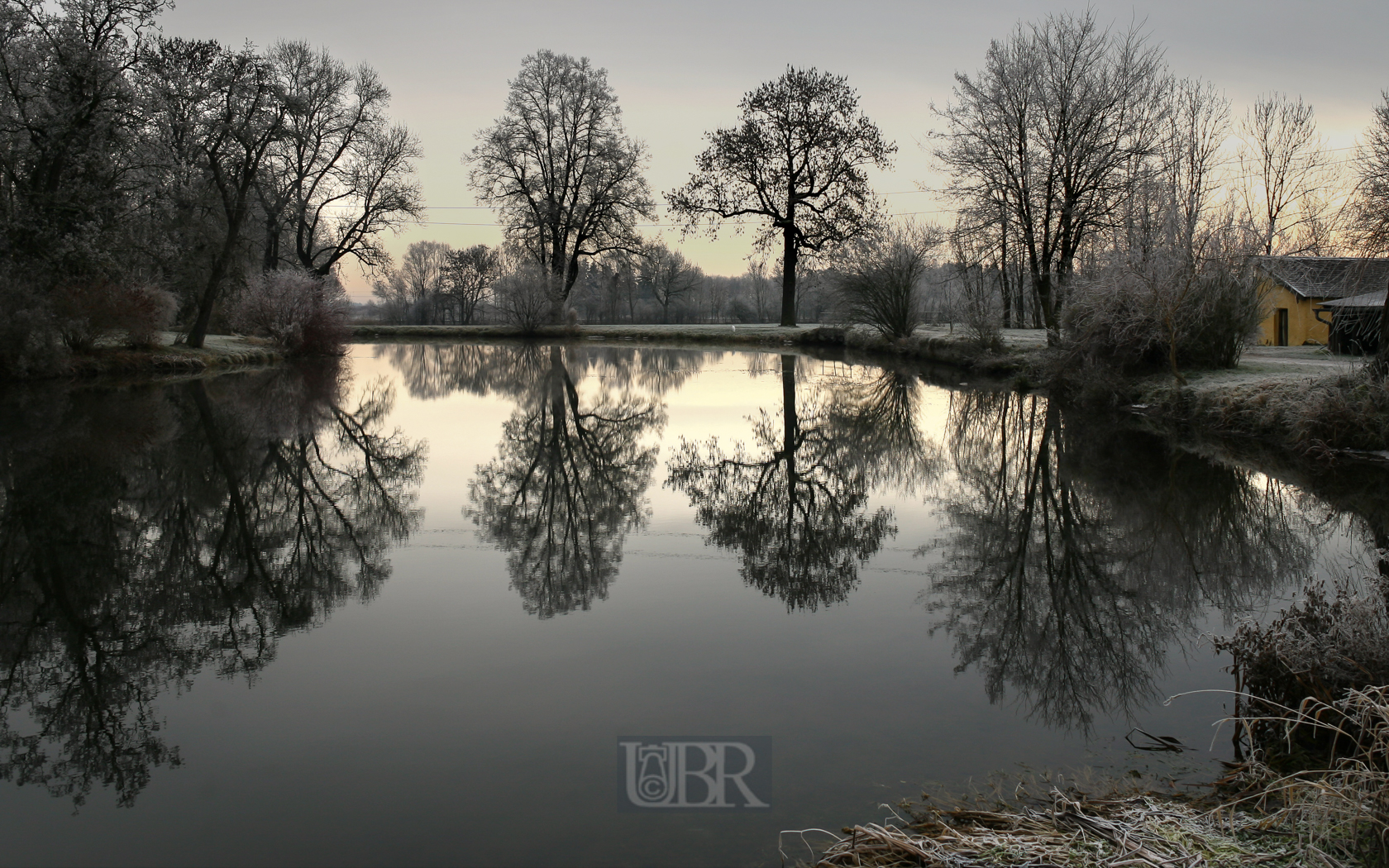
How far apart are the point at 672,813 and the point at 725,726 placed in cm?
62

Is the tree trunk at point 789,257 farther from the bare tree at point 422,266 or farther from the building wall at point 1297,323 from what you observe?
the bare tree at point 422,266

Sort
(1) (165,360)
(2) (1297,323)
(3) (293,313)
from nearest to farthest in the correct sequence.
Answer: (1) (165,360)
(2) (1297,323)
(3) (293,313)

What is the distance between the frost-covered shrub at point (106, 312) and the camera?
19.4m

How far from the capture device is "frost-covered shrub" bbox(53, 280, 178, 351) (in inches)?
763

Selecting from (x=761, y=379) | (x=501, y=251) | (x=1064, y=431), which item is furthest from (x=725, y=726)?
(x=501, y=251)

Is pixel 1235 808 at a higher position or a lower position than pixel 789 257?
lower

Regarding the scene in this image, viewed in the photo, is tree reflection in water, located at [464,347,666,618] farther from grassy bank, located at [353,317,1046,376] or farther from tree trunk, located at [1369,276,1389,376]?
grassy bank, located at [353,317,1046,376]

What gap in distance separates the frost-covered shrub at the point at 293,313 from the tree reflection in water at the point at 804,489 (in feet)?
70.0

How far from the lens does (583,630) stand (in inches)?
197

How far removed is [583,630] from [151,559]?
3.49m

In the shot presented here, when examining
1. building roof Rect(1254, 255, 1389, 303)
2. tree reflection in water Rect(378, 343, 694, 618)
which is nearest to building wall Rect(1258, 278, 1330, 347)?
building roof Rect(1254, 255, 1389, 303)

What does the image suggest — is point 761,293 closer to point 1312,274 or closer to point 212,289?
point 1312,274

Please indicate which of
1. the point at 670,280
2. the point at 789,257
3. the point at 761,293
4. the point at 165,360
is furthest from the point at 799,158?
the point at 761,293

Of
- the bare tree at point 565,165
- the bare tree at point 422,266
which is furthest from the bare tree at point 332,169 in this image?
the bare tree at point 422,266
